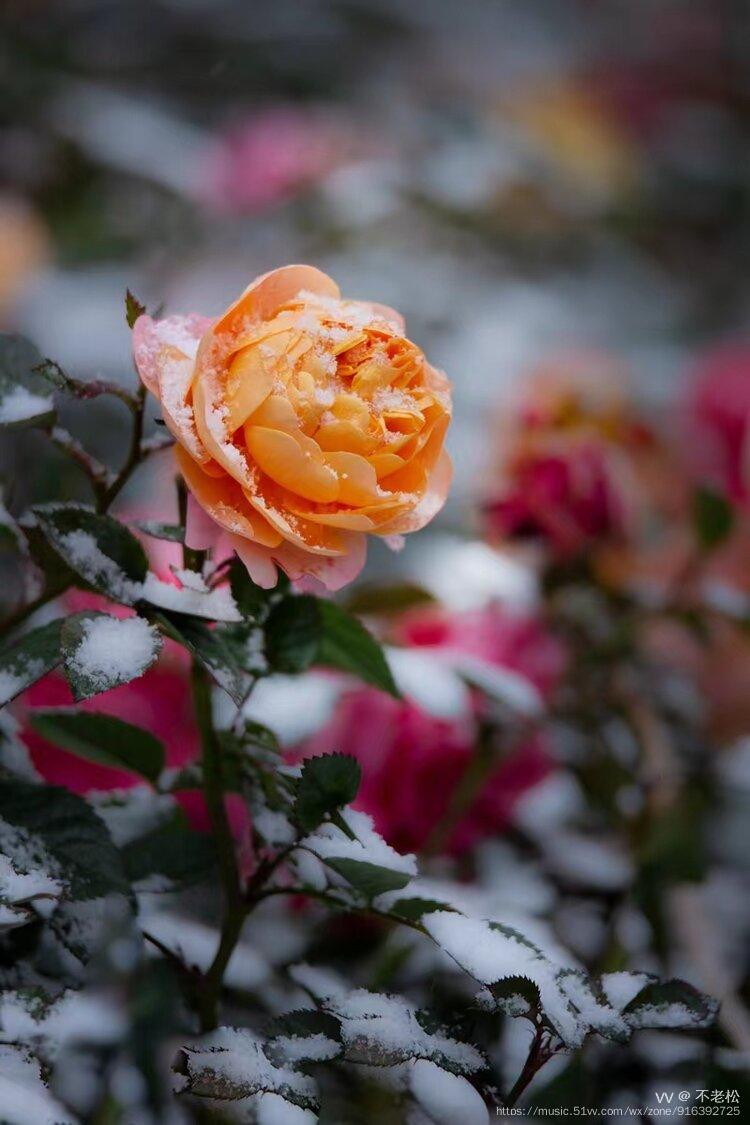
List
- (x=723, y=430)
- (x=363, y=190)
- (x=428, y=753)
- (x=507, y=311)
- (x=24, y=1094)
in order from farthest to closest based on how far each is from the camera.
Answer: (x=507, y=311) < (x=363, y=190) < (x=723, y=430) < (x=428, y=753) < (x=24, y=1094)

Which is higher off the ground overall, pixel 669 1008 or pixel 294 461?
pixel 294 461

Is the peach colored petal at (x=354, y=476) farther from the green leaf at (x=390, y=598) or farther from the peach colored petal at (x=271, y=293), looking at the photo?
the green leaf at (x=390, y=598)

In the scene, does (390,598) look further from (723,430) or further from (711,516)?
(723,430)

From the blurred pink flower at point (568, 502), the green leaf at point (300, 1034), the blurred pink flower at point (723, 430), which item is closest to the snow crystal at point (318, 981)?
A: the green leaf at point (300, 1034)

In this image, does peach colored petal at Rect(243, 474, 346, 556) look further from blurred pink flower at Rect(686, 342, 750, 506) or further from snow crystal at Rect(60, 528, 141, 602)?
blurred pink flower at Rect(686, 342, 750, 506)

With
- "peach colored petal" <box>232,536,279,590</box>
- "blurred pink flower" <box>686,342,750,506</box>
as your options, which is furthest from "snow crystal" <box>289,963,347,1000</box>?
"blurred pink flower" <box>686,342,750,506</box>

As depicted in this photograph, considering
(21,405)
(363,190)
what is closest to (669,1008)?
(21,405)

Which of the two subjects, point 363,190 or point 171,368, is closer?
point 171,368
